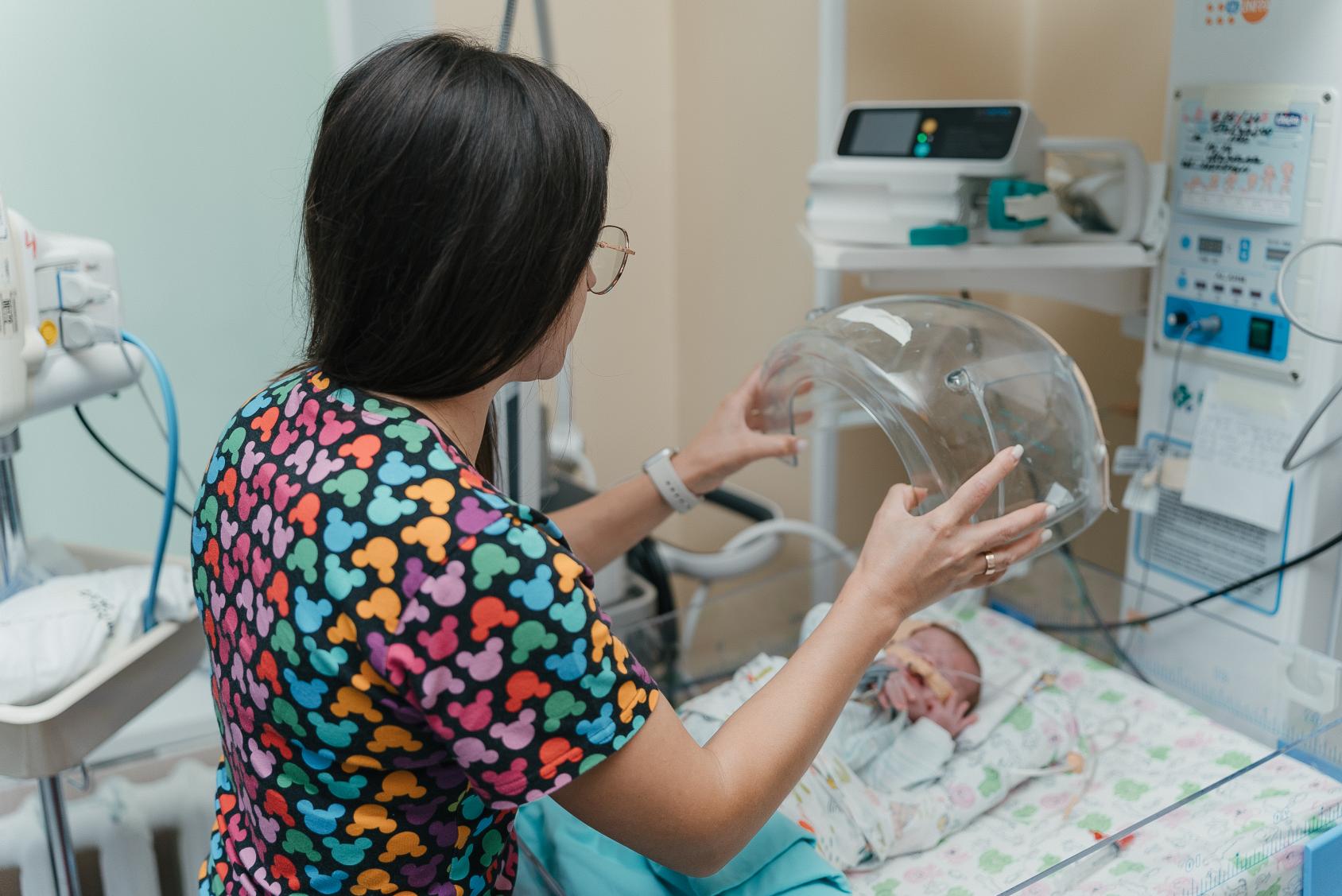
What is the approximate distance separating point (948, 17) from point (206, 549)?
1653mm

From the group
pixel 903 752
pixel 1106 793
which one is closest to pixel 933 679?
pixel 903 752

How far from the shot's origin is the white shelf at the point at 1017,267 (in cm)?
158

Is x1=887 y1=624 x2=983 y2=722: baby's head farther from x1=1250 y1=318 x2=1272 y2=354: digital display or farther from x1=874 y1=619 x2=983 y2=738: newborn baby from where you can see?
x1=1250 y1=318 x2=1272 y2=354: digital display

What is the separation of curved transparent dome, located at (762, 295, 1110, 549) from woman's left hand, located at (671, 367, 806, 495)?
0.08 m

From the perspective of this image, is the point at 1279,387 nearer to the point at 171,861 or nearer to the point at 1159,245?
the point at 1159,245

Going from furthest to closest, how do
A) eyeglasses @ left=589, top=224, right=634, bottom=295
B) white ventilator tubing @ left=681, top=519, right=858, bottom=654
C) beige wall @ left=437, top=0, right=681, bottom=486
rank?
1. beige wall @ left=437, top=0, right=681, bottom=486
2. white ventilator tubing @ left=681, top=519, right=858, bottom=654
3. eyeglasses @ left=589, top=224, right=634, bottom=295

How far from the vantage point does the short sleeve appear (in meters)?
0.75

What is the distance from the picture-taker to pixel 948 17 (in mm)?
2045

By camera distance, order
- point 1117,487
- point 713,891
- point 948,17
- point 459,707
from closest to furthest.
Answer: point 459,707
point 713,891
point 948,17
point 1117,487

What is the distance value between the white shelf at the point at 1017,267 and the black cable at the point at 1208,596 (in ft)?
1.43

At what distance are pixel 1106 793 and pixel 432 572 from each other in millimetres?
1048

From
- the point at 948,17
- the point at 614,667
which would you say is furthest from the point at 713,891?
the point at 948,17

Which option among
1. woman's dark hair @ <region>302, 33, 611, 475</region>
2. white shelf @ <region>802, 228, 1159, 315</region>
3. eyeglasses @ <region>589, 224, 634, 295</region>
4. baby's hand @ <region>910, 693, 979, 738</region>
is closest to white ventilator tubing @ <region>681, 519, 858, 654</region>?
baby's hand @ <region>910, 693, 979, 738</region>

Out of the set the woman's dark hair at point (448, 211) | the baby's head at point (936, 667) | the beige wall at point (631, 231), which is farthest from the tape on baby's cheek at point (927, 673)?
the beige wall at point (631, 231)
